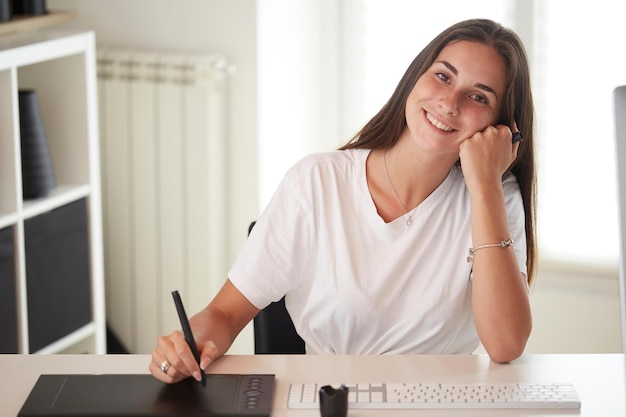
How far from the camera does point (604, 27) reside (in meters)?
3.01

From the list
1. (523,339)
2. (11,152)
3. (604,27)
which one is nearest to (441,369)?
(523,339)

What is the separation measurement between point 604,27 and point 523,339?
5.30 feet

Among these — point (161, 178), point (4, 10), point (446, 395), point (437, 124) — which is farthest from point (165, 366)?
point (161, 178)

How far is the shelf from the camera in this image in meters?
2.74

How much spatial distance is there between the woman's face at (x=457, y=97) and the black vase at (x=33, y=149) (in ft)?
4.32

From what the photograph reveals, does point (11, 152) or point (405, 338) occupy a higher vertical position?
point (11, 152)

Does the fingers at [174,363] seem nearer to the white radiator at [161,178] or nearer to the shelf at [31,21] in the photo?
the shelf at [31,21]

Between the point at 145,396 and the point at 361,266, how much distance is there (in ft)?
1.70

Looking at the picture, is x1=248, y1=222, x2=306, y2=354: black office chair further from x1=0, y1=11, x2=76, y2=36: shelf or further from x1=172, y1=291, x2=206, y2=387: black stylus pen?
x1=0, y1=11, x2=76, y2=36: shelf

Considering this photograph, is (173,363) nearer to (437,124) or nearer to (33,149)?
(437,124)

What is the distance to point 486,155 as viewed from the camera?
1812 mm

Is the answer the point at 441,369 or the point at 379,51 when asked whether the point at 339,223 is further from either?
the point at 379,51

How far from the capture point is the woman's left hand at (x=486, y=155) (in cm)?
180

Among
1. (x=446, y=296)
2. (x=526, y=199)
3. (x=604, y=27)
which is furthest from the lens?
(x=604, y=27)
